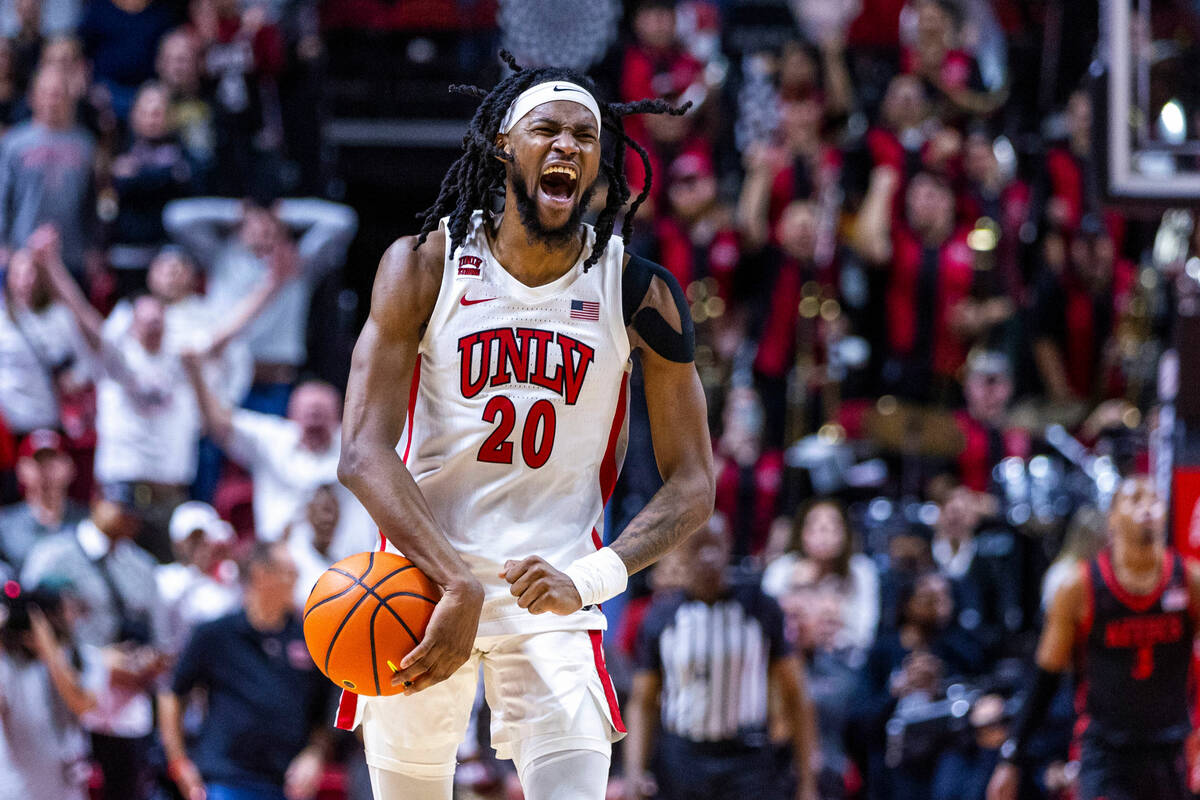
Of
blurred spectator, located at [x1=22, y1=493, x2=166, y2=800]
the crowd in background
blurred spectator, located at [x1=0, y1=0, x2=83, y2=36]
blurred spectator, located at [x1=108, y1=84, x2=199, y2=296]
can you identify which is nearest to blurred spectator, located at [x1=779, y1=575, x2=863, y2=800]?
the crowd in background

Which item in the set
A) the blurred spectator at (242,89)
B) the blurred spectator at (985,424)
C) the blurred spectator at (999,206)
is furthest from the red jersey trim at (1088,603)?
the blurred spectator at (242,89)

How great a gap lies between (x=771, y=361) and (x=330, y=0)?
469cm

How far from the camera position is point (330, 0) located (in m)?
11.9

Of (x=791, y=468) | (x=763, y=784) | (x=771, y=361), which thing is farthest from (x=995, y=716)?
(x=771, y=361)

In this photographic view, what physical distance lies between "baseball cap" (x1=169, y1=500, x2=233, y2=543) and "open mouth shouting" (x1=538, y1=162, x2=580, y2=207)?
5151mm

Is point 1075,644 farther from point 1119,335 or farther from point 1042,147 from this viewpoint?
point 1042,147

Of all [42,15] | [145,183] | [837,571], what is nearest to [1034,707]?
[837,571]

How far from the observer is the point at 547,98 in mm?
3736

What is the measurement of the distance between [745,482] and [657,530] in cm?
563

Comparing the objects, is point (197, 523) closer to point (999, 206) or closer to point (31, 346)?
point (31, 346)

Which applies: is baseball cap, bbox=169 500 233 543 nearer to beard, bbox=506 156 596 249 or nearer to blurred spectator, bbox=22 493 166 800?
blurred spectator, bbox=22 493 166 800

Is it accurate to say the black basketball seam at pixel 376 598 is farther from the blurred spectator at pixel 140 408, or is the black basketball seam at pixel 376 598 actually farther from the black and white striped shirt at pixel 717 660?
the blurred spectator at pixel 140 408

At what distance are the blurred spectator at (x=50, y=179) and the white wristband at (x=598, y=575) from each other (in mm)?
6515

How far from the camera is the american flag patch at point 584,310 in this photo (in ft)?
12.6
